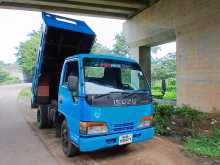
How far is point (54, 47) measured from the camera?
770 centimetres

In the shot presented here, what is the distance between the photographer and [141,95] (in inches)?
202

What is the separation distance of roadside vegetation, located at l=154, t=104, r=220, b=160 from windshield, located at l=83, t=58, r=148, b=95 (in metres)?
1.79

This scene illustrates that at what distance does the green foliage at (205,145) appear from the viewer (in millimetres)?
5229

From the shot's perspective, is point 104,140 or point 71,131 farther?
point 71,131

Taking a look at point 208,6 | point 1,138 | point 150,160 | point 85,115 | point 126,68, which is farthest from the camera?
point 208,6

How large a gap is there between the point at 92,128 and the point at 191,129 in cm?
402

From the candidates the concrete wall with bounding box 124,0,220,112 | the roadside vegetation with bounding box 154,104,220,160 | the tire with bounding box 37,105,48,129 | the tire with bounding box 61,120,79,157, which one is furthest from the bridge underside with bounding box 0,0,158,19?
the tire with bounding box 61,120,79,157

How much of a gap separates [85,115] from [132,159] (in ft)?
4.57

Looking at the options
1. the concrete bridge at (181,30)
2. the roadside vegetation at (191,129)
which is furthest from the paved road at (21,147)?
the concrete bridge at (181,30)

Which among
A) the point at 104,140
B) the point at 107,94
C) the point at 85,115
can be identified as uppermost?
the point at 107,94

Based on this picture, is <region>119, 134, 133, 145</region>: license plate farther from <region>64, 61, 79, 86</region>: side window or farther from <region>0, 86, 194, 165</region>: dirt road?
<region>64, 61, 79, 86</region>: side window

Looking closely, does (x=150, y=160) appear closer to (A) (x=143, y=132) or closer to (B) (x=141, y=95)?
(A) (x=143, y=132)

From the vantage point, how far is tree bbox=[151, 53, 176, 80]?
30.0 meters

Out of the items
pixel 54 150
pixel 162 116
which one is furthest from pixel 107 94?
pixel 162 116
